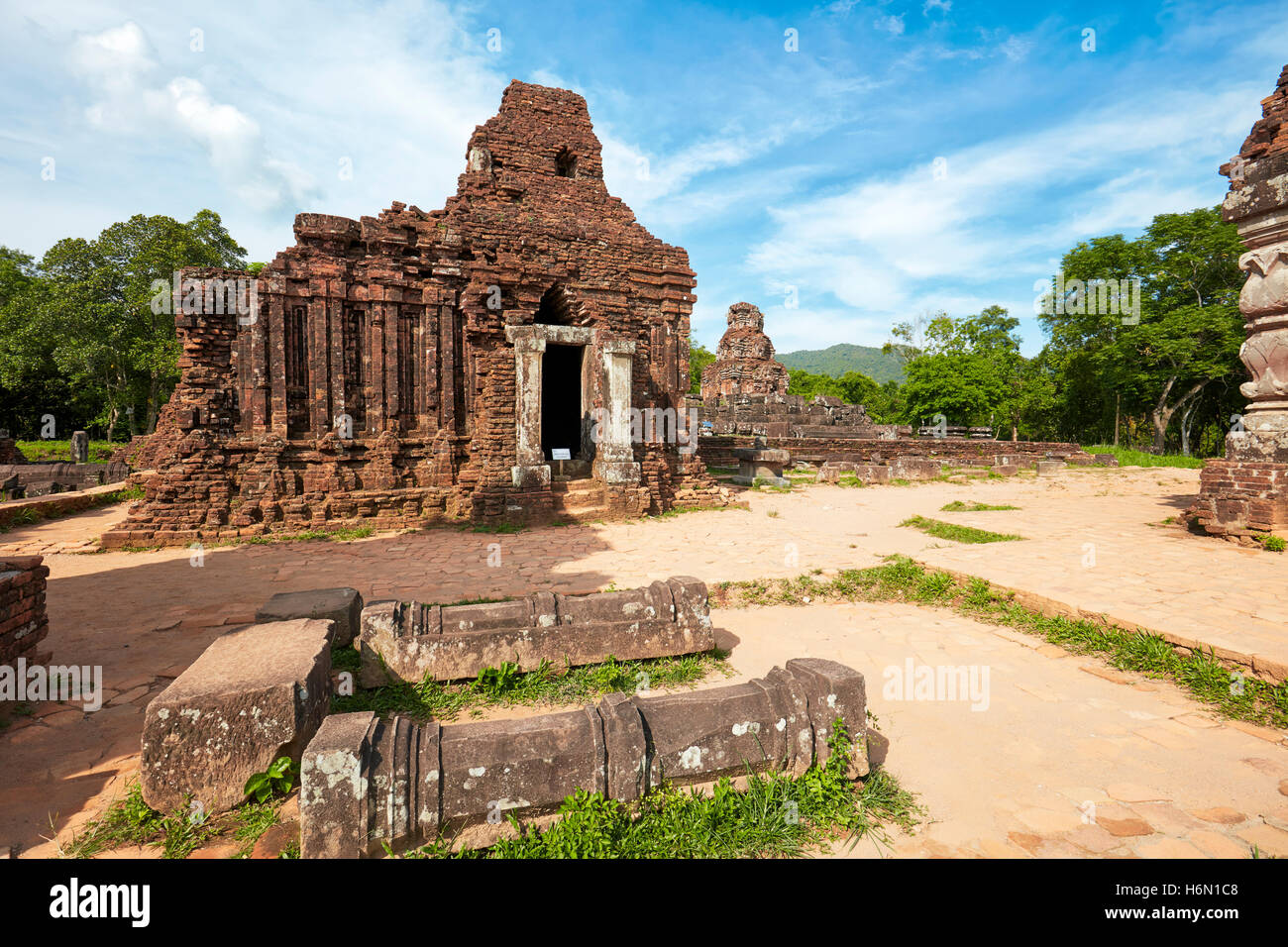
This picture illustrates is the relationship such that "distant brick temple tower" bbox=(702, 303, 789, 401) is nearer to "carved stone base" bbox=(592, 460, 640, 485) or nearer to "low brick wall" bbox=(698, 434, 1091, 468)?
"low brick wall" bbox=(698, 434, 1091, 468)

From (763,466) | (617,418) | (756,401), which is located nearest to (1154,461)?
(756,401)

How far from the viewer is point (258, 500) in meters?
9.98

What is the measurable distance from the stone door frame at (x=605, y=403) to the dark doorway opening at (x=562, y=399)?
3912 mm

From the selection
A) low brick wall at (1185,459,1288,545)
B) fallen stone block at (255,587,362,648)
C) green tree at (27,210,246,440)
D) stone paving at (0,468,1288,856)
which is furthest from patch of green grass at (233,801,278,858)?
green tree at (27,210,246,440)

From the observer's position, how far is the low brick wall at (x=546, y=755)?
2154 mm

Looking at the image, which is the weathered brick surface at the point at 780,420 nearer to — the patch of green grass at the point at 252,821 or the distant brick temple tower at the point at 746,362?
the distant brick temple tower at the point at 746,362

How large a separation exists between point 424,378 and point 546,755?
34.2ft

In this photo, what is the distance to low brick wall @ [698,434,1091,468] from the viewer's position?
72.7 feet

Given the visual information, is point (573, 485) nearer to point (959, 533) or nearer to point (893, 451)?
point (959, 533)

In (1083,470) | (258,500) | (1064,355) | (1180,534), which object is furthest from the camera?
(1064,355)

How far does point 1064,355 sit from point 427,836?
44382 millimetres

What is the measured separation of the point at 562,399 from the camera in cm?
1591

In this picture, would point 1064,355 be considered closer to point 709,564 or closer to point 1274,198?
point 1274,198

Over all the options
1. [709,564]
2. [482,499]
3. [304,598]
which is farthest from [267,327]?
[709,564]
